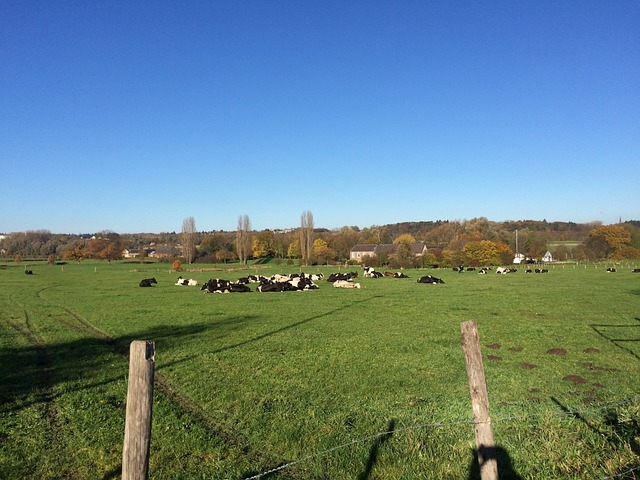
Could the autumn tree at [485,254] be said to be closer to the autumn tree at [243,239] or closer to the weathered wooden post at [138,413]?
the autumn tree at [243,239]

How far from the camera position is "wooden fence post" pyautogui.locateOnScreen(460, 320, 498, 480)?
3.84 meters

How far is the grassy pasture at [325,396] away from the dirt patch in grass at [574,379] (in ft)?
0.22

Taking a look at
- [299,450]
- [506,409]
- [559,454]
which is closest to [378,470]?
[299,450]

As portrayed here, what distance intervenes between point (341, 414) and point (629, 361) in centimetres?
716

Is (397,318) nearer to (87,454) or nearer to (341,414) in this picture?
(341,414)

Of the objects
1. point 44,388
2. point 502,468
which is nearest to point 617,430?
point 502,468

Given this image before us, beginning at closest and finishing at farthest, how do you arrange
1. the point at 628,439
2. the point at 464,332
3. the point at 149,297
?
the point at 464,332
the point at 628,439
the point at 149,297

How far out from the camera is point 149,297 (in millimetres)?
25891

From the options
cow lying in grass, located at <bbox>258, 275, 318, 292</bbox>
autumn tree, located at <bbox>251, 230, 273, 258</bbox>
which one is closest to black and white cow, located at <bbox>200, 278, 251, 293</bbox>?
cow lying in grass, located at <bbox>258, 275, 318, 292</bbox>

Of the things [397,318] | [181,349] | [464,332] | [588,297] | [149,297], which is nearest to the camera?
[464,332]

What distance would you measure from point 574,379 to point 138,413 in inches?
333

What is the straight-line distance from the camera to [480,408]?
3.95 metres

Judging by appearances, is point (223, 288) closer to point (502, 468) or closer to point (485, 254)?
point (502, 468)

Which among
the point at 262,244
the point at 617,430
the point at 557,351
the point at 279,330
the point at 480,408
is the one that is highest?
the point at 262,244
